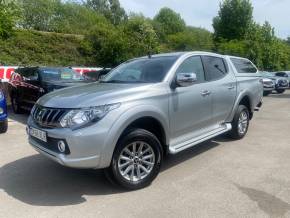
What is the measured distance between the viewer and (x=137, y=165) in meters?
4.46

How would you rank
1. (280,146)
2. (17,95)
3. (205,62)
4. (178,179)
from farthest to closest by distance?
(17,95) < (280,146) < (205,62) < (178,179)

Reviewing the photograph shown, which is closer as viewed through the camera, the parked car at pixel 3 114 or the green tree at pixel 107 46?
the parked car at pixel 3 114

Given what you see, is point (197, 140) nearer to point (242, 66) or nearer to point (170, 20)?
point (242, 66)

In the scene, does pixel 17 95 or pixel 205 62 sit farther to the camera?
pixel 17 95

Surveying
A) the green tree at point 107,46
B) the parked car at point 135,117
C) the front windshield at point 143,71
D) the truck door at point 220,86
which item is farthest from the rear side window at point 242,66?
the green tree at point 107,46

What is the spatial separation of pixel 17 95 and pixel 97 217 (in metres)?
8.31

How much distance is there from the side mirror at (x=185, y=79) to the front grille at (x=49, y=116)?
1709 millimetres

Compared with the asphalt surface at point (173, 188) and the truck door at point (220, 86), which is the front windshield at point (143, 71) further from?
the asphalt surface at point (173, 188)

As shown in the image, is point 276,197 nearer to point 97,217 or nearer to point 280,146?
point 97,217

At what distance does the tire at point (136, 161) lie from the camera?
167 inches

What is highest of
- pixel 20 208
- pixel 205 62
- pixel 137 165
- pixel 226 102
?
pixel 205 62

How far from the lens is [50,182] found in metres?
4.77

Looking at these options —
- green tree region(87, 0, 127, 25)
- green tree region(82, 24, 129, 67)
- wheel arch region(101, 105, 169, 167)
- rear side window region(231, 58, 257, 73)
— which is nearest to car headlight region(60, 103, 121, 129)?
wheel arch region(101, 105, 169, 167)

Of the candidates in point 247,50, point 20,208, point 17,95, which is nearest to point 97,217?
point 20,208
